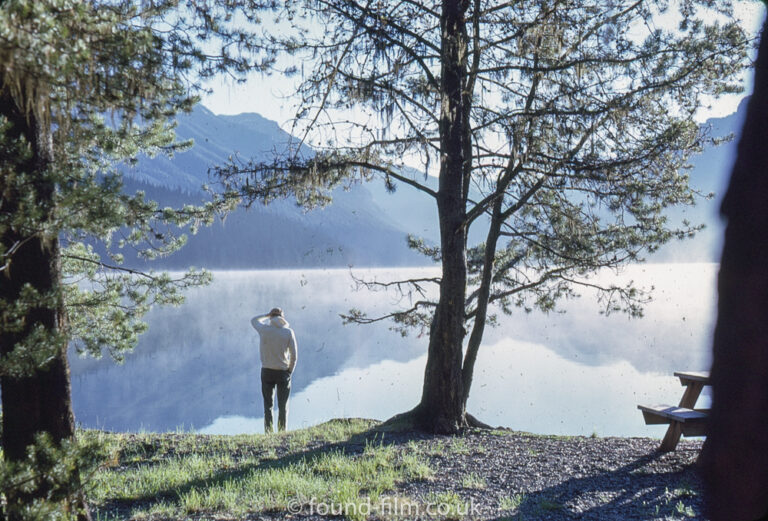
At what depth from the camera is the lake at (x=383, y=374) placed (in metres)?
32.6

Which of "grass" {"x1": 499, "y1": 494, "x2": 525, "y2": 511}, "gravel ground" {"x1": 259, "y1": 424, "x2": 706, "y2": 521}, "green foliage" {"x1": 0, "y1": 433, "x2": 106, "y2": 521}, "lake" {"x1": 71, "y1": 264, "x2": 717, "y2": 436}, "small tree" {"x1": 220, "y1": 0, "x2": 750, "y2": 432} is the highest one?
"small tree" {"x1": 220, "y1": 0, "x2": 750, "y2": 432}

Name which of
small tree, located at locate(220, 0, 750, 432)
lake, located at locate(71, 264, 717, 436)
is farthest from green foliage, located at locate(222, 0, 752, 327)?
lake, located at locate(71, 264, 717, 436)

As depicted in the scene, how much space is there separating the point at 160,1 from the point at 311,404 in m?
38.5

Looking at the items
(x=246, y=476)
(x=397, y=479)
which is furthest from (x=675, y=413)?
(x=246, y=476)

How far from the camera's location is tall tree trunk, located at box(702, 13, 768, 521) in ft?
3.33

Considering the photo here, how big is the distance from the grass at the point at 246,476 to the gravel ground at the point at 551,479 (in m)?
0.20

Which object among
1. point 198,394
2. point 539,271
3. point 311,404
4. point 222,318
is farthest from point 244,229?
point 539,271

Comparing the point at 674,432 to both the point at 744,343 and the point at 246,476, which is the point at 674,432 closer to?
the point at 246,476

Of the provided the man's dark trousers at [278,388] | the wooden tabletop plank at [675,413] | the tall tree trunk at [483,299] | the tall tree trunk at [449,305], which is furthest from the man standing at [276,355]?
the wooden tabletop plank at [675,413]

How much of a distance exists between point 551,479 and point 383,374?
41.5m

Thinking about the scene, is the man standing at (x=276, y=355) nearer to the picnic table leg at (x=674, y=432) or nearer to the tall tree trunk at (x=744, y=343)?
the picnic table leg at (x=674, y=432)

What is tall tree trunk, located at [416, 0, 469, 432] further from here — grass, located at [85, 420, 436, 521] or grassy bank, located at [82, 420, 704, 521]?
grass, located at [85, 420, 436, 521]

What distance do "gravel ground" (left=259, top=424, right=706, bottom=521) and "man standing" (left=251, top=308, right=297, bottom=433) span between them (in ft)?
7.98

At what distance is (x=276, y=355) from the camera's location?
8.46 m
